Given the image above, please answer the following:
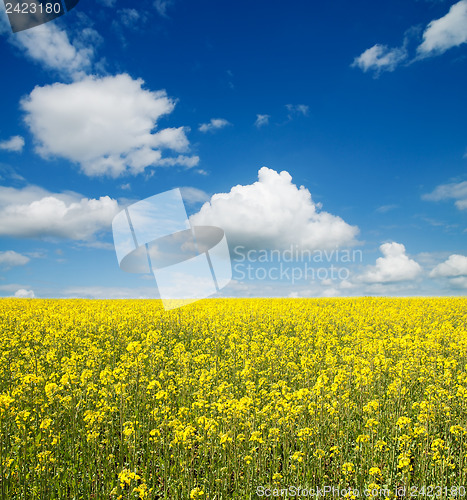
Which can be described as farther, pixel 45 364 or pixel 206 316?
pixel 206 316

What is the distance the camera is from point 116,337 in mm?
13914

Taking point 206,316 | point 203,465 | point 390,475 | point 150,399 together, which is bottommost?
point 390,475

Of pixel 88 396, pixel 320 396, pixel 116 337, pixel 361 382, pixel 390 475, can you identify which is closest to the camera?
pixel 390 475

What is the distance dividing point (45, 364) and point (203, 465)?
701 centimetres

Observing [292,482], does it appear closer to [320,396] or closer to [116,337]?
[320,396]

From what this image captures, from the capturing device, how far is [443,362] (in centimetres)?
918

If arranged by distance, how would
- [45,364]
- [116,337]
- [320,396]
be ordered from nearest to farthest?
[320,396] → [45,364] → [116,337]

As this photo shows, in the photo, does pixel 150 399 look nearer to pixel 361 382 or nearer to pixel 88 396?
pixel 88 396

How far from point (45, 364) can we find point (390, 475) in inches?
365

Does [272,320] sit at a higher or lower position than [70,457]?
higher

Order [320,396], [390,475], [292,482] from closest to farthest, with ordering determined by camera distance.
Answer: [292,482], [390,475], [320,396]

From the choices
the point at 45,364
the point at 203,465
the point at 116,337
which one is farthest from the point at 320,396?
the point at 116,337

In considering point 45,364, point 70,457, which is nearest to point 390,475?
point 70,457

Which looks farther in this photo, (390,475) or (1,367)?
(1,367)
